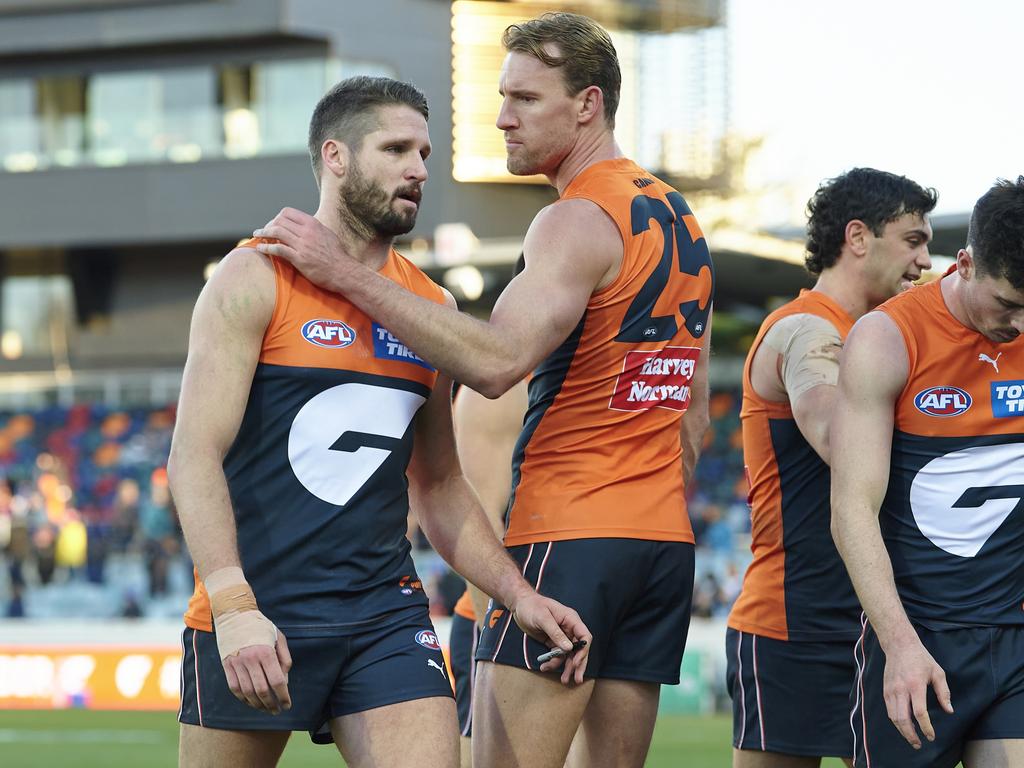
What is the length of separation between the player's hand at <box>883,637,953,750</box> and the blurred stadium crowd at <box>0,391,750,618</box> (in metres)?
11.6

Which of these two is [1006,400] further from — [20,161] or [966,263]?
[20,161]

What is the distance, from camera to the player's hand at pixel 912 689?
154 inches

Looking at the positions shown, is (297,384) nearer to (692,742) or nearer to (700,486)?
(692,742)

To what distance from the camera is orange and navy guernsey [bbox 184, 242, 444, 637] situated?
13.3ft

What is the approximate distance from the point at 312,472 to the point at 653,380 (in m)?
0.96

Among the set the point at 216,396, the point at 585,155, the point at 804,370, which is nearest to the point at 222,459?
the point at 216,396

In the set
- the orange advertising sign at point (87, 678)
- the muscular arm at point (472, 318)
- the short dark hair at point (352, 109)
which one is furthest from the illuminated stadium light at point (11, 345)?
the muscular arm at point (472, 318)

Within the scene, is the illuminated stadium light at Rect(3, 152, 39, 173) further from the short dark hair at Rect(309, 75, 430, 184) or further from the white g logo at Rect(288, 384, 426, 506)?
the white g logo at Rect(288, 384, 426, 506)

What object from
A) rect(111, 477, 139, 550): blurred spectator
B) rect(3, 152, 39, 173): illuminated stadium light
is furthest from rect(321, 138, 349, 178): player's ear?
rect(3, 152, 39, 173): illuminated stadium light

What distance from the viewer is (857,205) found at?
5.30 metres

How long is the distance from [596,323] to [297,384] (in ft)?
2.67

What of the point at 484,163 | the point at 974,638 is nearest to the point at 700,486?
the point at 484,163

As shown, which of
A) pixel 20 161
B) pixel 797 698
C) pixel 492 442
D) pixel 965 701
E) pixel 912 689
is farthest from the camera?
pixel 20 161

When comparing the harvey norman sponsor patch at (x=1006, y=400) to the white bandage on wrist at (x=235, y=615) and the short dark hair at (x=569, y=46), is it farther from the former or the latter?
the white bandage on wrist at (x=235, y=615)
